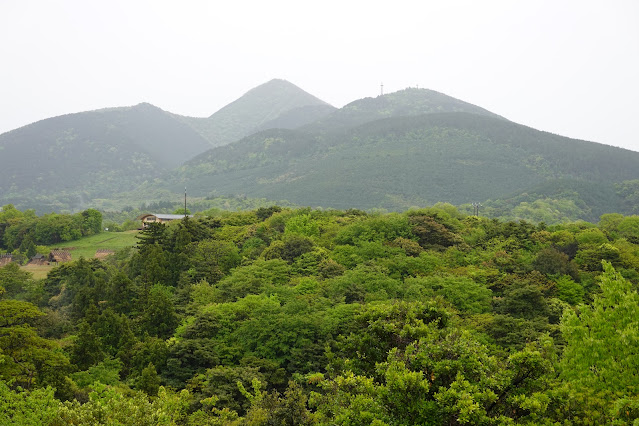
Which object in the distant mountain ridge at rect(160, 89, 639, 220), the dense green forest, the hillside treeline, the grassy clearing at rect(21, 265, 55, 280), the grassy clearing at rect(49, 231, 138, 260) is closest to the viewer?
the dense green forest

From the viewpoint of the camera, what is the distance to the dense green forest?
11.0 meters

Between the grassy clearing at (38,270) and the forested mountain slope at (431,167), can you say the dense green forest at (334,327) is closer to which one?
the grassy clearing at (38,270)

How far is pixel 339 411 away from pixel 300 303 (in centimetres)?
1514

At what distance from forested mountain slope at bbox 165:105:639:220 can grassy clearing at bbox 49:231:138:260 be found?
80.9 meters

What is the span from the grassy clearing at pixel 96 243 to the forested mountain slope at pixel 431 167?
80903mm

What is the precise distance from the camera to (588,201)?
4887 inches

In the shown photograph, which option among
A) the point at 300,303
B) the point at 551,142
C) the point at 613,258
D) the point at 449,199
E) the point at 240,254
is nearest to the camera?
the point at 300,303

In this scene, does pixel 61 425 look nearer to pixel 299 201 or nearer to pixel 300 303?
pixel 300 303

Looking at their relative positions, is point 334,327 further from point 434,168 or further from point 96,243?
point 434,168

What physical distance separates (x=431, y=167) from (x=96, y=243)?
389ft

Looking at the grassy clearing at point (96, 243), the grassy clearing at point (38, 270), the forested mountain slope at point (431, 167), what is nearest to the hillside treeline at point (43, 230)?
the grassy clearing at point (96, 243)

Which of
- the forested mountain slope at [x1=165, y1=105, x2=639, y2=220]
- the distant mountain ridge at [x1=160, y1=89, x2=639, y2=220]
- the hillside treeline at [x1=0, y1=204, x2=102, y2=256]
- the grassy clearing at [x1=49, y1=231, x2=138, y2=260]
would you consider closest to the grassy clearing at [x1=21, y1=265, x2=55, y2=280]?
the grassy clearing at [x1=49, y1=231, x2=138, y2=260]

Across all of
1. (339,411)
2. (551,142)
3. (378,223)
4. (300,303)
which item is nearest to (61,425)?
(339,411)

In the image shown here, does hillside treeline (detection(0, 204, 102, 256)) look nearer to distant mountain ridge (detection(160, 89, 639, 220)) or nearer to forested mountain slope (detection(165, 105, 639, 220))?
distant mountain ridge (detection(160, 89, 639, 220))
